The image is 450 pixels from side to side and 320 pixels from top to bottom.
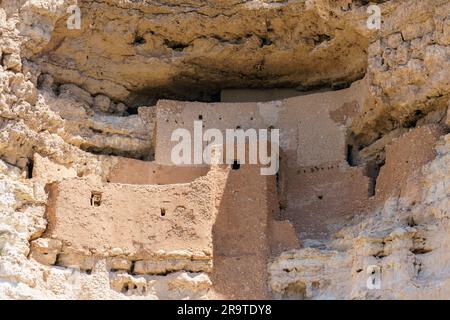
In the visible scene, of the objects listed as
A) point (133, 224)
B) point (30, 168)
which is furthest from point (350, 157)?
point (30, 168)

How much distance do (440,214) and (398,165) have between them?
208cm

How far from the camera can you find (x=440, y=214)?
2083 centimetres

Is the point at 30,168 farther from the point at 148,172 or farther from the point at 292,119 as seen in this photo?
the point at 292,119

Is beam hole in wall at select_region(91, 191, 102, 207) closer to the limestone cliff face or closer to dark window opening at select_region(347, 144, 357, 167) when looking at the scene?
the limestone cliff face

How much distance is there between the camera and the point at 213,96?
27.3 metres

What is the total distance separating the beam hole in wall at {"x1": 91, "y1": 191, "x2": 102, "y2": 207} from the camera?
22.3 metres

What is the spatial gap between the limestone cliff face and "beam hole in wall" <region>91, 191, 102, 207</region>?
0.89 meters

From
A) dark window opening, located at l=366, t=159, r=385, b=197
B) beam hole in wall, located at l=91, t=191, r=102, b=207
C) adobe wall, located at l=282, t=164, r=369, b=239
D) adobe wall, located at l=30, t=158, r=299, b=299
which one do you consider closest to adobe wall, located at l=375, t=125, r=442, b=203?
dark window opening, located at l=366, t=159, r=385, b=197

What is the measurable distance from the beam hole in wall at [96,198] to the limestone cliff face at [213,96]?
893mm

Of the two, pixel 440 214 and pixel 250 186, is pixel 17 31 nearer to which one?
pixel 250 186

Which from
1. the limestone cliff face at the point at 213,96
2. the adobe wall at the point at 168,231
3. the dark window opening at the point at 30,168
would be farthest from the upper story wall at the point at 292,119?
the dark window opening at the point at 30,168

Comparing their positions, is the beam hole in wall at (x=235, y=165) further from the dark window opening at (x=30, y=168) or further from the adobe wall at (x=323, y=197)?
the dark window opening at (x=30, y=168)

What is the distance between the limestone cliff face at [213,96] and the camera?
2123 cm
